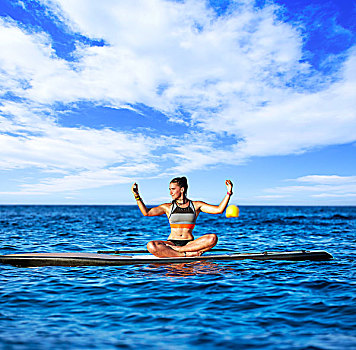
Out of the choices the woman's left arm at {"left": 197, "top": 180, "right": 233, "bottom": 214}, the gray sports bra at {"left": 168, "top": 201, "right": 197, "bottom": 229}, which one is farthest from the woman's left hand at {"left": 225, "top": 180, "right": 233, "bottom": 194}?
the gray sports bra at {"left": 168, "top": 201, "right": 197, "bottom": 229}

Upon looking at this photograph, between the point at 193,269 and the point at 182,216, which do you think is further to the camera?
the point at 182,216

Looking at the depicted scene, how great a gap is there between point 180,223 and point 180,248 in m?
0.67

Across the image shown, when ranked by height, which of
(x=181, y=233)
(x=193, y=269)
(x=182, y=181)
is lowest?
(x=193, y=269)

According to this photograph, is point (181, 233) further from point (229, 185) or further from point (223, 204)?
point (229, 185)

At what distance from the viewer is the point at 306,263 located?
9906mm

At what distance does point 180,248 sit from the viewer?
898 centimetres

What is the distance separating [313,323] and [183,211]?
434 centimetres

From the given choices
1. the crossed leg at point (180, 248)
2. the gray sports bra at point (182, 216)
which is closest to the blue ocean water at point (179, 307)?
the crossed leg at point (180, 248)

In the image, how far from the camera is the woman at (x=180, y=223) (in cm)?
875

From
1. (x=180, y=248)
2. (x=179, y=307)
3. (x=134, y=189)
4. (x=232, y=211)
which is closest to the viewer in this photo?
(x=179, y=307)

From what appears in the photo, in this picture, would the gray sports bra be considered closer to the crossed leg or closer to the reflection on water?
the crossed leg

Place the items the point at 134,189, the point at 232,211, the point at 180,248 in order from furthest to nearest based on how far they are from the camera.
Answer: the point at 180,248 → the point at 232,211 → the point at 134,189

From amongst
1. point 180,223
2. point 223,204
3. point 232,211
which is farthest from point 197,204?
point 232,211

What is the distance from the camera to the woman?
8.75 meters
